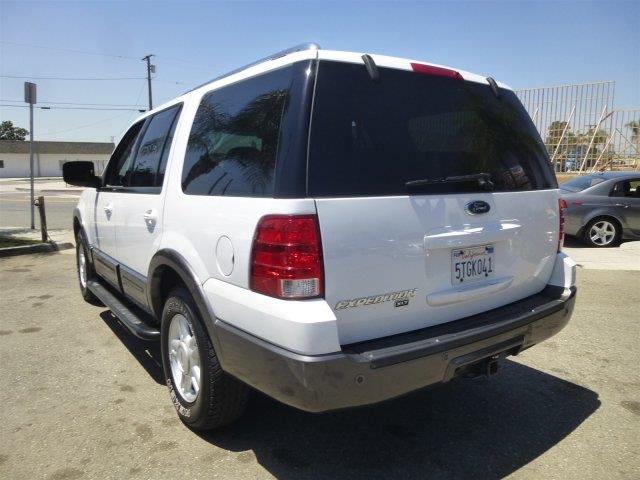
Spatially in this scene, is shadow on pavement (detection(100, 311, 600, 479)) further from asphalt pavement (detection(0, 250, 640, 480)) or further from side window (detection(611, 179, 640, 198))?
side window (detection(611, 179, 640, 198))

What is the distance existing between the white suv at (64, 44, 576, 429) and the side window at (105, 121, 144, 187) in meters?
1.21

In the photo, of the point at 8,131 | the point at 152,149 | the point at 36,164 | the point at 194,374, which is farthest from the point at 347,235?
the point at 8,131

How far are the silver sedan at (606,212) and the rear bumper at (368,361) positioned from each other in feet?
25.5

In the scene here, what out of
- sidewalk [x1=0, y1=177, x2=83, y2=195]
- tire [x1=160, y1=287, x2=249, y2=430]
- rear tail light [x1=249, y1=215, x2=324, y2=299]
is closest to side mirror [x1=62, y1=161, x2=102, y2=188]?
tire [x1=160, y1=287, x2=249, y2=430]

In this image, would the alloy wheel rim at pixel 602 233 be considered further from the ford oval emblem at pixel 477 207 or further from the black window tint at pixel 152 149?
the black window tint at pixel 152 149

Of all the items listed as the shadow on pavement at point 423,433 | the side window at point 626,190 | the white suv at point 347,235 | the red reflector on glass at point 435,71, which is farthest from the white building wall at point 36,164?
the red reflector on glass at point 435,71

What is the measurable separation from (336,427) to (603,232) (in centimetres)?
840

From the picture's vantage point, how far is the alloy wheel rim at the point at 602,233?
948cm

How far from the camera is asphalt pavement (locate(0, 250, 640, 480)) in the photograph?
2680 mm

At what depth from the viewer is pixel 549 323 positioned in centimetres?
291

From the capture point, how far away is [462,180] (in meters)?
2.61

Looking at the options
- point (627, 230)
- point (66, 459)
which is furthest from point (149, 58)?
point (66, 459)

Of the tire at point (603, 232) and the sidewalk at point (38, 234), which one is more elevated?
the tire at point (603, 232)

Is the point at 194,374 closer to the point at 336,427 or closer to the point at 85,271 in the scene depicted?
the point at 336,427
